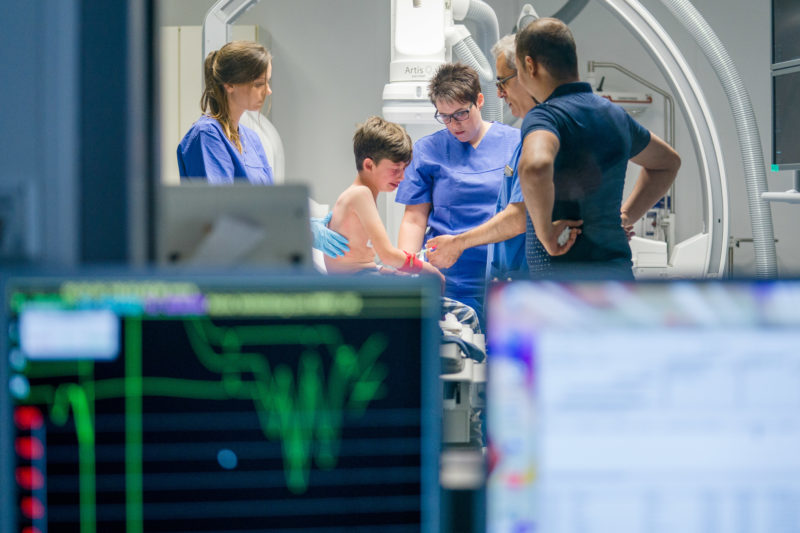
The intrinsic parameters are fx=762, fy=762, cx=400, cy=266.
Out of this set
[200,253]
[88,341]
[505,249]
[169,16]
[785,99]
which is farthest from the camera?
[169,16]

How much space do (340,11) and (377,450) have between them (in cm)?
522

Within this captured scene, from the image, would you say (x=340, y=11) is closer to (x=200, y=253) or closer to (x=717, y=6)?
(x=717, y=6)

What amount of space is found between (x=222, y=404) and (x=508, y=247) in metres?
1.84

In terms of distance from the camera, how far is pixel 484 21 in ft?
11.1

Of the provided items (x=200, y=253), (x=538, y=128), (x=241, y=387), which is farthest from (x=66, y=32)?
(x=538, y=128)

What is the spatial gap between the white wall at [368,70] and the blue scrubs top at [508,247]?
3.20 metres

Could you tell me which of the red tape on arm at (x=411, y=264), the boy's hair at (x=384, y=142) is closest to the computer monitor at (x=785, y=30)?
the boy's hair at (x=384, y=142)

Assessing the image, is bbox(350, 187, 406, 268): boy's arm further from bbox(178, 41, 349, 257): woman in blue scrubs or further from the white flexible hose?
the white flexible hose

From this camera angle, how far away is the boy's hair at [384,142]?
2797 mm

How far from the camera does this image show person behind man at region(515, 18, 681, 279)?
1.88m

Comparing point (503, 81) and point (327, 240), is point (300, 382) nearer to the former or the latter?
point (503, 81)

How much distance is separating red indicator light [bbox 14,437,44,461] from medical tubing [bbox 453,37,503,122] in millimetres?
2707

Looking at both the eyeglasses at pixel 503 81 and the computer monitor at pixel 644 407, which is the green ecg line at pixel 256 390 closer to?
the computer monitor at pixel 644 407

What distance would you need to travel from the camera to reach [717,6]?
18.5 ft
